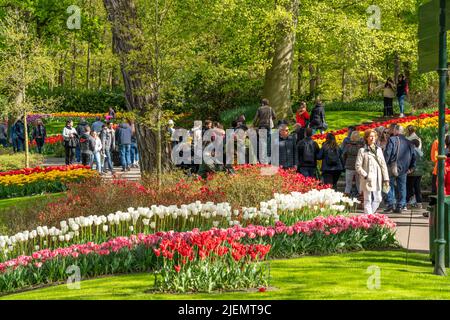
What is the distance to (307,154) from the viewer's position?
1973 centimetres

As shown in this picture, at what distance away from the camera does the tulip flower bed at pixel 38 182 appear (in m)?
22.6

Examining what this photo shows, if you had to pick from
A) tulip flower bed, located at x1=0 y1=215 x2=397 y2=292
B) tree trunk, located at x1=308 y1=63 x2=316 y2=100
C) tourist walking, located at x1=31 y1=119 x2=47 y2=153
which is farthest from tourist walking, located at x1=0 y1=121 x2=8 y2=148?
tulip flower bed, located at x1=0 y1=215 x2=397 y2=292

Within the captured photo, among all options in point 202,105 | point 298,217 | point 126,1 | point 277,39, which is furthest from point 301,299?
point 202,105

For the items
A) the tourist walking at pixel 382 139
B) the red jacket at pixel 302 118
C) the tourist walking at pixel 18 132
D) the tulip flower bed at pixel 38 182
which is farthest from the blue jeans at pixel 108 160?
the tourist walking at pixel 382 139

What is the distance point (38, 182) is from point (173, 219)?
9540mm

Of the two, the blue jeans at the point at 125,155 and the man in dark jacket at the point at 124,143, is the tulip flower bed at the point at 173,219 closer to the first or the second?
the man in dark jacket at the point at 124,143

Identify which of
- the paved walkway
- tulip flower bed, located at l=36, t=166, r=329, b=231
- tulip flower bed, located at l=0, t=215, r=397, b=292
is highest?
tulip flower bed, located at l=36, t=166, r=329, b=231

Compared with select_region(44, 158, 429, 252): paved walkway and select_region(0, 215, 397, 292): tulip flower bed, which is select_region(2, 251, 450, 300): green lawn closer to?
select_region(0, 215, 397, 292): tulip flower bed

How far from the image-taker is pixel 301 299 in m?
9.26

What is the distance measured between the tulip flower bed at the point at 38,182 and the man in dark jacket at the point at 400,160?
769cm

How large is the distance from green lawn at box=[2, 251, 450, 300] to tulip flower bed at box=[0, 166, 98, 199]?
1114cm

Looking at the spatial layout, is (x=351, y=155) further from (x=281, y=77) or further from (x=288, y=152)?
(x=281, y=77)

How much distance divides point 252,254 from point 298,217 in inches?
173

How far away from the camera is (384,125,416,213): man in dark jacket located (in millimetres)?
17875
